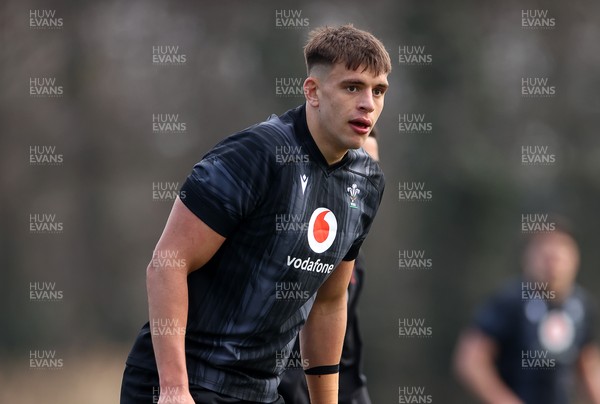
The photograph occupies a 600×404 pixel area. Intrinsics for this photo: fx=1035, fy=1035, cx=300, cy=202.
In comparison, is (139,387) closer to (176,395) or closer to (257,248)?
(176,395)

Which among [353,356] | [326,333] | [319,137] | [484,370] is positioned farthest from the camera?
[484,370]

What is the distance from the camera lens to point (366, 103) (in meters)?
3.49

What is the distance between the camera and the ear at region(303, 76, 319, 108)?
3566mm

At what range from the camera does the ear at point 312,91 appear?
11.7 ft

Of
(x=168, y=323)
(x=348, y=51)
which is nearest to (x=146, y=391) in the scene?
(x=168, y=323)

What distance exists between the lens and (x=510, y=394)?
6.29 meters

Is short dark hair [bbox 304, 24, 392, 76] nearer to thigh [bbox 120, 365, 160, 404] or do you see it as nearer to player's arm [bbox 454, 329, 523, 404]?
thigh [bbox 120, 365, 160, 404]

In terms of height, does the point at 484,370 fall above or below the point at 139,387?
below

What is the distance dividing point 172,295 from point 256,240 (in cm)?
36

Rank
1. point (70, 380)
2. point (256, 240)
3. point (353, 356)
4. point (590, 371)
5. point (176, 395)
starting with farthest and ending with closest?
point (70, 380)
point (590, 371)
point (353, 356)
point (256, 240)
point (176, 395)

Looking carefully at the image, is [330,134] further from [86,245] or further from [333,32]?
[86,245]

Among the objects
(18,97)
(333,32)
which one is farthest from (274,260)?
(18,97)

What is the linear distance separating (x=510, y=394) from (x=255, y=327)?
3.20m

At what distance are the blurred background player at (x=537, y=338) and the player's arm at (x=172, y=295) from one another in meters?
3.32
